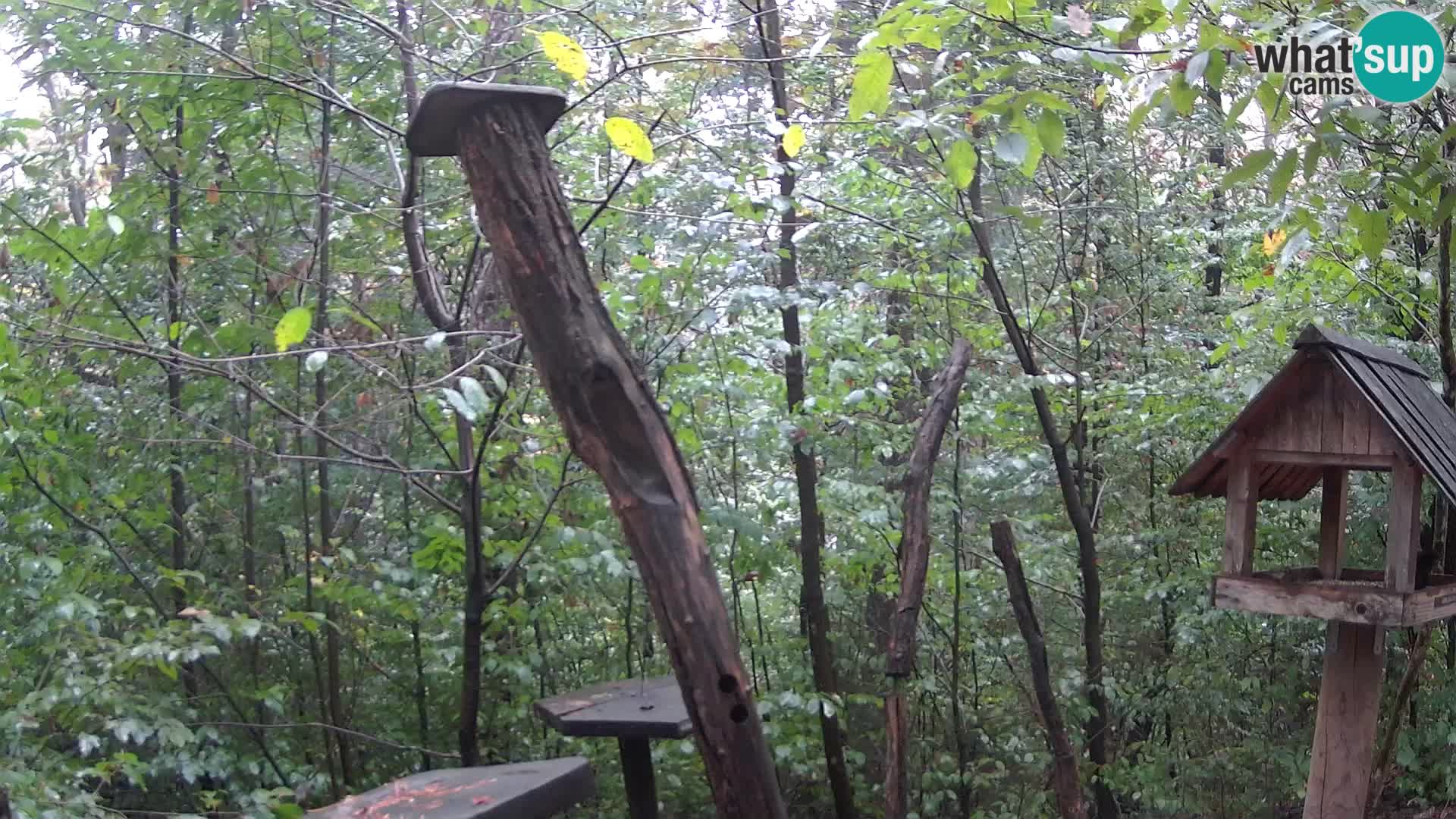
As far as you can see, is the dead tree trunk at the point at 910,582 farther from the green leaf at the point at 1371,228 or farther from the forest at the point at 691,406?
the green leaf at the point at 1371,228

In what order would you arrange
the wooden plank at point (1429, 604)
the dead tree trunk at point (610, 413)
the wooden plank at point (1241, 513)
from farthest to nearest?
the wooden plank at point (1241, 513) → the wooden plank at point (1429, 604) → the dead tree trunk at point (610, 413)

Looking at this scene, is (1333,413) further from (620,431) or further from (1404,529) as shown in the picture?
(620,431)

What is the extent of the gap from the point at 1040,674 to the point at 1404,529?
164cm

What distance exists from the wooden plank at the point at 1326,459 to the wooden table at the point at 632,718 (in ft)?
5.67

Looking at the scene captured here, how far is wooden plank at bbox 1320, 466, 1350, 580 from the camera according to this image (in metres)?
3.07

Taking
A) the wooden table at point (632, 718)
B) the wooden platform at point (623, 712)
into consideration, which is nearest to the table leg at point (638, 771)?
the wooden table at point (632, 718)

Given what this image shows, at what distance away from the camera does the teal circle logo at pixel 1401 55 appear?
2426 millimetres

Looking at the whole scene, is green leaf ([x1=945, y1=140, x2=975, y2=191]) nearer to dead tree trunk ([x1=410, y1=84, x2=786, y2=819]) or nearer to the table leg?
dead tree trunk ([x1=410, y1=84, x2=786, y2=819])

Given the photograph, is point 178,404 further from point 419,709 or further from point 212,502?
point 419,709

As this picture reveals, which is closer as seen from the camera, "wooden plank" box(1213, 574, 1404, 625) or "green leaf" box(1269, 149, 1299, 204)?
"green leaf" box(1269, 149, 1299, 204)

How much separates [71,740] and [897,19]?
3.56 meters

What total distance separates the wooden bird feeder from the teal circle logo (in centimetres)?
58

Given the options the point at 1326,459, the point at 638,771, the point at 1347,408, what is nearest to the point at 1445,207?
the point at 1347,408

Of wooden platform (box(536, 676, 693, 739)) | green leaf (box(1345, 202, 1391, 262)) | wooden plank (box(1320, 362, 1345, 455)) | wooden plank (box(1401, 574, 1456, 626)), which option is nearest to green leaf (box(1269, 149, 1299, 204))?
green leaf (box(1345, 202, 1391, 262))
